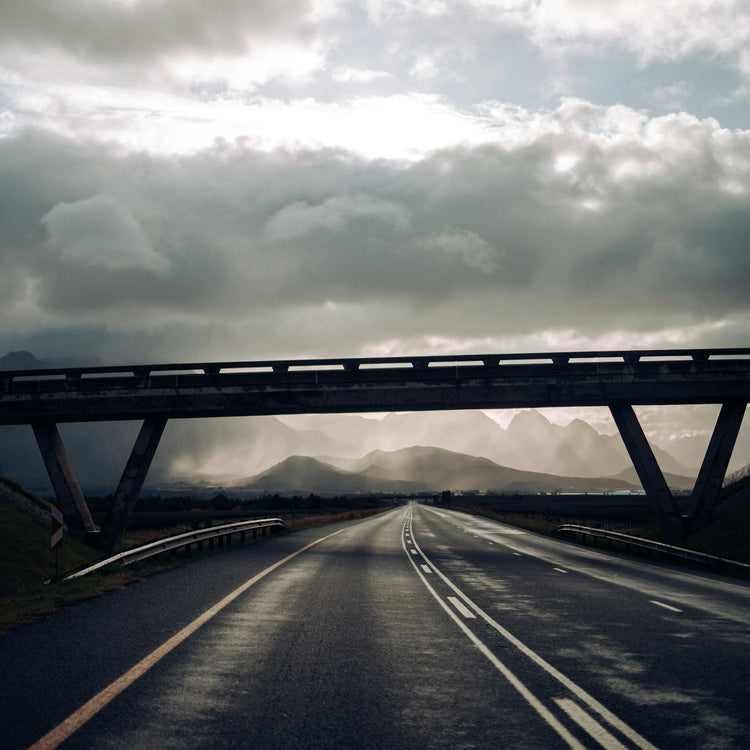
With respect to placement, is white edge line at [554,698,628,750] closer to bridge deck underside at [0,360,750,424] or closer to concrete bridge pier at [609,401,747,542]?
bridge deck underside at [0,360,750,424]

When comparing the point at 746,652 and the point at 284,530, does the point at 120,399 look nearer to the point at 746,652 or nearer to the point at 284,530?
the point at 284,530

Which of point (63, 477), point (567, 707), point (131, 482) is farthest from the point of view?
point (131, 482)

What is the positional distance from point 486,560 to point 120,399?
14377 mm

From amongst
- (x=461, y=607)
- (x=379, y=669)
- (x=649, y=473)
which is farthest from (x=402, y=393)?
(x=379, y=669)

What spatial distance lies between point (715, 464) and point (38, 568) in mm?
22851

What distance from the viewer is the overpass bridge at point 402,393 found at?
85.1 feet

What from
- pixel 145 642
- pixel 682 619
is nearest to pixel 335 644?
pixel 145 642

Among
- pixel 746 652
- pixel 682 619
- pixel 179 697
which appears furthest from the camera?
pixel 682 619

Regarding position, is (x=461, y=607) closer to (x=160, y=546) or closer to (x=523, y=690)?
(x=523, y=690)

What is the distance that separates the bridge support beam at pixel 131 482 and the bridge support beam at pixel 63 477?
0.83 m

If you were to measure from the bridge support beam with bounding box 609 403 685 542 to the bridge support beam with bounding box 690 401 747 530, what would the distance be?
0.79 m

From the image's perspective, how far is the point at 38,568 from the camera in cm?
1953

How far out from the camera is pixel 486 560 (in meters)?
22.0

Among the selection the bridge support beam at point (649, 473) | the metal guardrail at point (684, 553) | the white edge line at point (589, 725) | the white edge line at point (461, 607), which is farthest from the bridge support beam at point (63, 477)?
the white edge line at point (589, 725)
